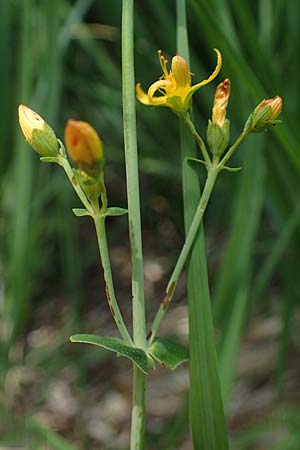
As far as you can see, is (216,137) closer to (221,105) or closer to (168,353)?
(221,105)

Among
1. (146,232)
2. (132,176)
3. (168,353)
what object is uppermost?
(146,232)

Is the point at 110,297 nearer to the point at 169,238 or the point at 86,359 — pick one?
the point at 86,359

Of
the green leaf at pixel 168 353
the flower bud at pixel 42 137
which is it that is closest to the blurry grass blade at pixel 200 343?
the green leaf at pixel 168 353

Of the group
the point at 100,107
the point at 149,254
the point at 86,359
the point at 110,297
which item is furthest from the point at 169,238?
the point at 110,297

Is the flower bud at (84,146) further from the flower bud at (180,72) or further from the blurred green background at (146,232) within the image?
the blurred green background at (146,232)

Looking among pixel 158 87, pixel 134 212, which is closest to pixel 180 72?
pixel 158 87

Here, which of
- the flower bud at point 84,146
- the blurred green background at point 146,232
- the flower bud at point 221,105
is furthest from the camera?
the blurred green background at point 146,232
